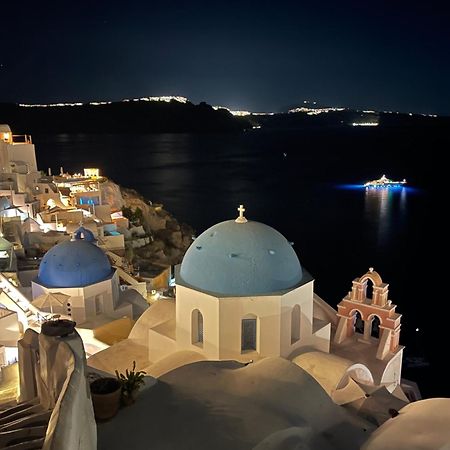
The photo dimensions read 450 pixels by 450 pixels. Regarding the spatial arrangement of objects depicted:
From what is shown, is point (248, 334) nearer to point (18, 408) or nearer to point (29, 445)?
point (18, 408)

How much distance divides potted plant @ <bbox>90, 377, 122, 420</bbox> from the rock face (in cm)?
3081

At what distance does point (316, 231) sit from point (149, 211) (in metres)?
17.4

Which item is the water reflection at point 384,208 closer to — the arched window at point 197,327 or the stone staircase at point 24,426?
the arched window at point 197,327

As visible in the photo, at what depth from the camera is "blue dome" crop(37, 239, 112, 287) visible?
18969 millimetres

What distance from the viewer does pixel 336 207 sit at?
208 ft

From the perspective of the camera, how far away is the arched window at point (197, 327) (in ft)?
41.3

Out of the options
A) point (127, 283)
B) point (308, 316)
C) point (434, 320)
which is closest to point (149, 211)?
point (127, 283)

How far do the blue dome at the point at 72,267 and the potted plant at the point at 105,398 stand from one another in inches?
448

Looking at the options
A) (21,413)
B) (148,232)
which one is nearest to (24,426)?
(21,413)

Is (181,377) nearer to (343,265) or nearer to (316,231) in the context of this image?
(343,265)

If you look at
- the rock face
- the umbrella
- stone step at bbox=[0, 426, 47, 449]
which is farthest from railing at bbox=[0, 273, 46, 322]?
the rock face

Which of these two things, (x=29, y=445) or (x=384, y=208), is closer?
(x=29, y=445)

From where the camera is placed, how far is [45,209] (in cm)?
3859

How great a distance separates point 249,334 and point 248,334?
26mm
